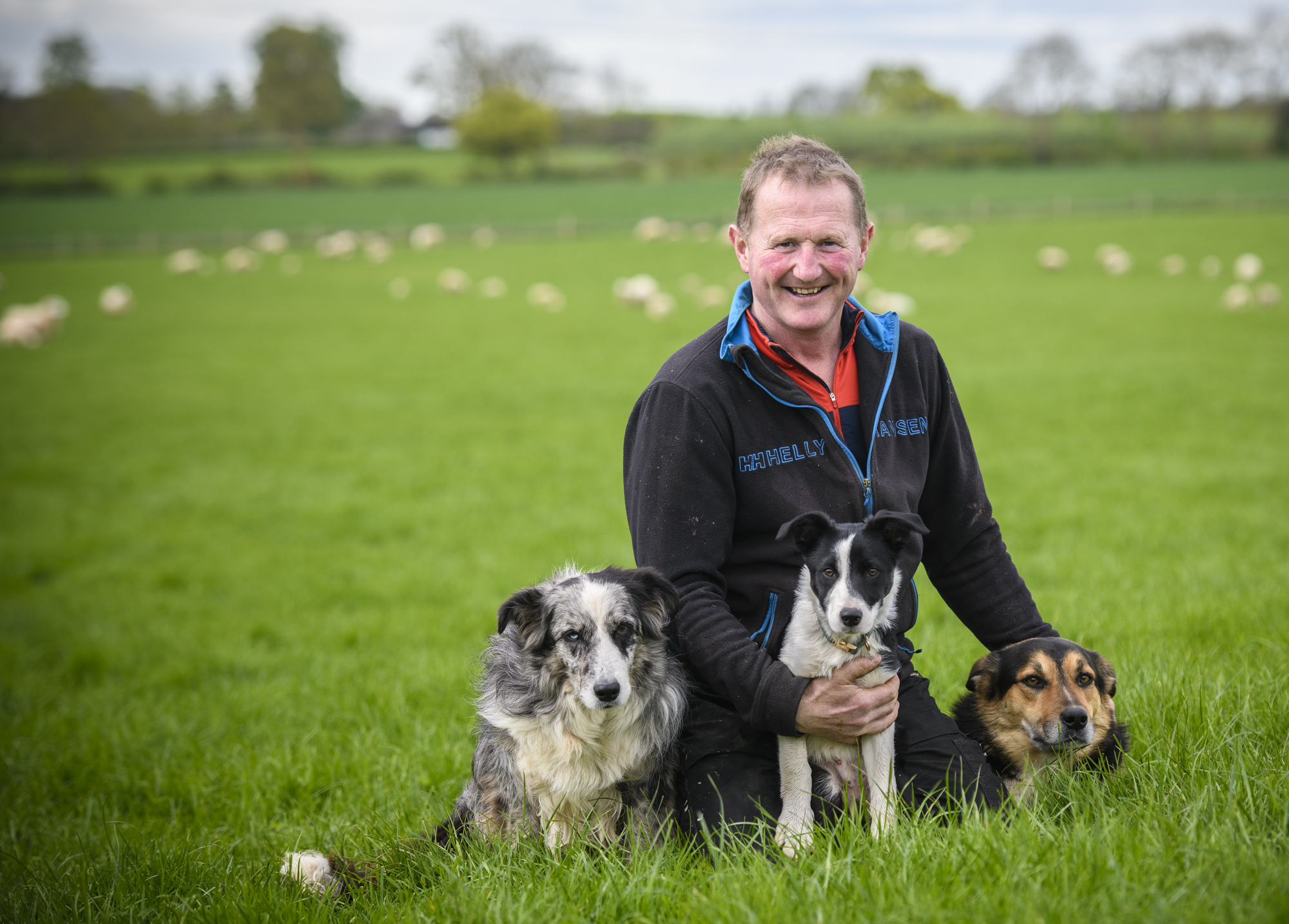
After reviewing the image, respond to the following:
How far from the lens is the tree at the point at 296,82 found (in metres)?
89.6

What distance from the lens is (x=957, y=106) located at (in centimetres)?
12781

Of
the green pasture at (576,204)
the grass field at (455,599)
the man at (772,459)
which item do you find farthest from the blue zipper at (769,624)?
the green pasture at (576,204)

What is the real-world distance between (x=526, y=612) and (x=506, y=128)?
9048cm

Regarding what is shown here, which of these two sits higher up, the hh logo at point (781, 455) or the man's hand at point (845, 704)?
the hh logo at point (781, 455)

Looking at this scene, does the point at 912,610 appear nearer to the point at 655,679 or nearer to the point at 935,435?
the point at 935,435

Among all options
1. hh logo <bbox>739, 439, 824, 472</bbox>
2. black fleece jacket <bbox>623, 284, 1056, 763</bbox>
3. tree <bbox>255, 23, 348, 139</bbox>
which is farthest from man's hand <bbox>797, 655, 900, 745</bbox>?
tree <bbox>255, 23, 348, 139</bbox>

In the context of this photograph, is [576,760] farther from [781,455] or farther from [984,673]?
[984,673]

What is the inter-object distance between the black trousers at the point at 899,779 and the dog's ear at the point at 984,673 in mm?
192

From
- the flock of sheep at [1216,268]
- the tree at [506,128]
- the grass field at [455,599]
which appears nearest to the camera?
the grass field at [455,599]

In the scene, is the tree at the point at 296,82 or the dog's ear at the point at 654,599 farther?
the tree at the point at 296,82

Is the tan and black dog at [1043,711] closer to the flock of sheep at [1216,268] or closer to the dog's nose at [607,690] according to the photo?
the dog's nose at [607,690]

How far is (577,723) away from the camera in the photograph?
10.3 ft

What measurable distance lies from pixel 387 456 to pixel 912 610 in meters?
10.6

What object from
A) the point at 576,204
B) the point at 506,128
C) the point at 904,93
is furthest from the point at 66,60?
the point at 904,93
